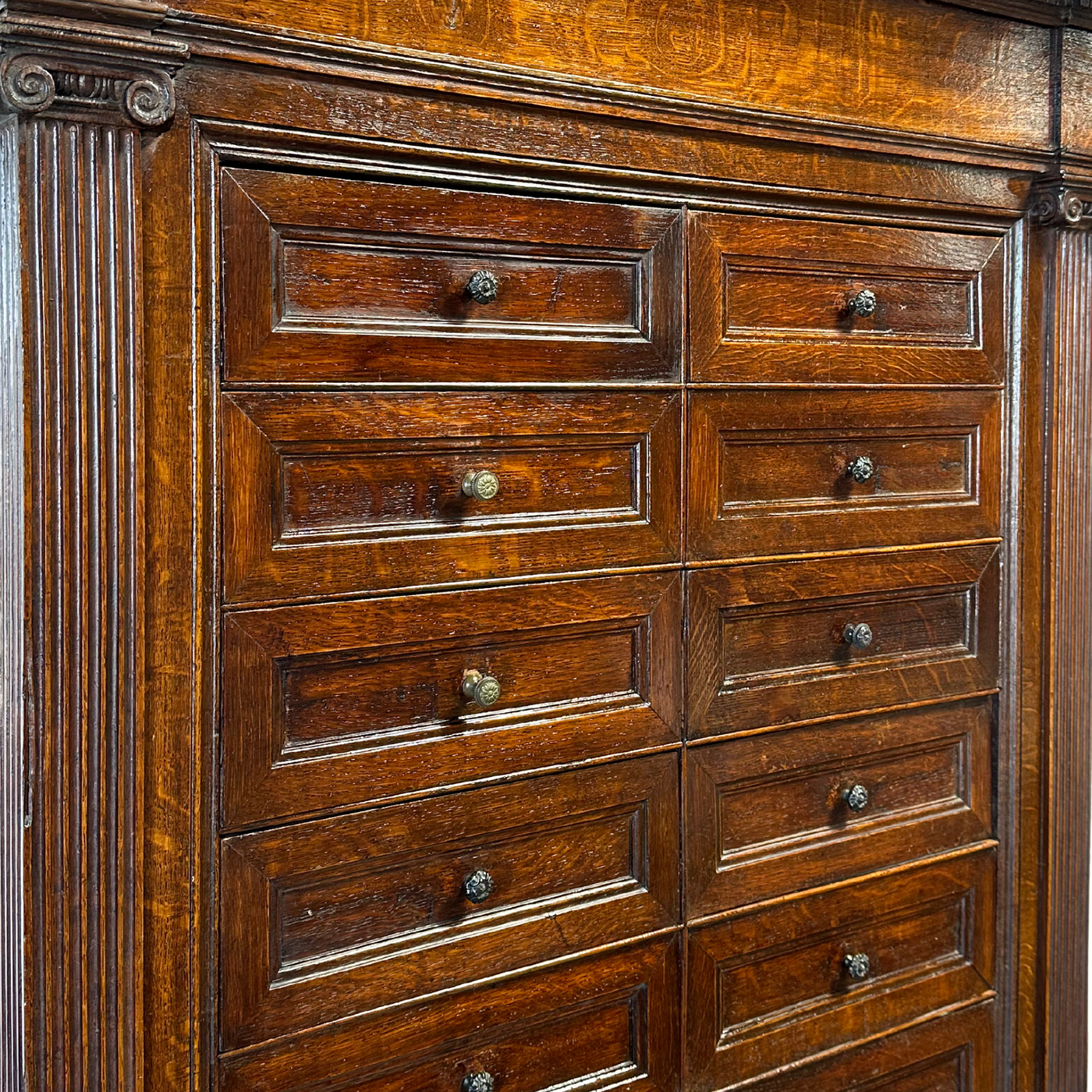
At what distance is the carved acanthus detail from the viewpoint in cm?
98

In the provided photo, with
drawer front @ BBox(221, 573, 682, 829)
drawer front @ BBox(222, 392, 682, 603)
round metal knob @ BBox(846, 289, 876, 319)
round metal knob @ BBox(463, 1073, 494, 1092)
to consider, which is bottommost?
round metal knob @ BBox(463, 1073, 494, 1092)

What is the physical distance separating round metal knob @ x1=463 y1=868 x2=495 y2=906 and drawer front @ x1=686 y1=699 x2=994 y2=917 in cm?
28

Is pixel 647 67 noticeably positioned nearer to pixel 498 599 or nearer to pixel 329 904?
pixel 498 599

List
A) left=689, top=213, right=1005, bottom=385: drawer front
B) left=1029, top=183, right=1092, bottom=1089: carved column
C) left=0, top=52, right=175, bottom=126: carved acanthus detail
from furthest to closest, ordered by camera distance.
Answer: left=1029, top=183, right=1092, bottom=1089: carved column < left=689, top=213, right=1005, bottom=385: drawer front < left=0, top=52, right=175, bottom=126: carved acanthus detail

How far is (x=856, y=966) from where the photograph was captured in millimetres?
1584

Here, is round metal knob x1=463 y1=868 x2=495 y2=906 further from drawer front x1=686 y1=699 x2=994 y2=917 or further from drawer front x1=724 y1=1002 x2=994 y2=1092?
drawer front x1=724 y1=1002 x2=994 y2=1092

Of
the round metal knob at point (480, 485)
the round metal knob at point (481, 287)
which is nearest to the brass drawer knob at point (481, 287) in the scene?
the round metal knob at point (481, 287)

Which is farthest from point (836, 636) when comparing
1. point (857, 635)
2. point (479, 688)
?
point (479, 688)

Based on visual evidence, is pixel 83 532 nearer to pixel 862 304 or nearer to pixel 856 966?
pixel 862 304

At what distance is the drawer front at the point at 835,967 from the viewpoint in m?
1.49

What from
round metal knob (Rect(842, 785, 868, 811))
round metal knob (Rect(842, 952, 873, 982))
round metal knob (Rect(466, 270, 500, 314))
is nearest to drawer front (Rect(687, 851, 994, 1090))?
round metal knob (Rect(842, 952, 873, 982))

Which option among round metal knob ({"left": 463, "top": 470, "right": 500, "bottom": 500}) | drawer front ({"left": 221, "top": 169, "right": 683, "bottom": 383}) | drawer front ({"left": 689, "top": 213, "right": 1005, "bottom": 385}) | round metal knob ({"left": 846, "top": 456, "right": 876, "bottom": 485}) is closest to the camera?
drawer front ({"left": 221, "top": 169, "right": 683, "bottom": 383})

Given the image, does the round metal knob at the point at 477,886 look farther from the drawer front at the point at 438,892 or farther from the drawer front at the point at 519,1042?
the drawer front at the point at 519,1042

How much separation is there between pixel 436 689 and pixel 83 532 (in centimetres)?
40
